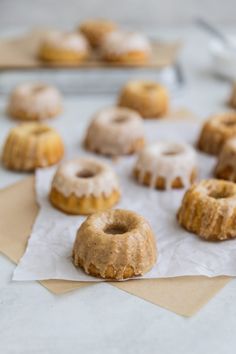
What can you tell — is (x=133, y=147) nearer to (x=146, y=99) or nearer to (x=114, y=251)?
(x=146, y=99)

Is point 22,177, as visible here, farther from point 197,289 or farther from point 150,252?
point 197,289

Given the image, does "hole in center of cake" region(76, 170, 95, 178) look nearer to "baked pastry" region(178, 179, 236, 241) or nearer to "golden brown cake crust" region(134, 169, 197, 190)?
"golden brown cake crust" region(134, 169, 197, 190)

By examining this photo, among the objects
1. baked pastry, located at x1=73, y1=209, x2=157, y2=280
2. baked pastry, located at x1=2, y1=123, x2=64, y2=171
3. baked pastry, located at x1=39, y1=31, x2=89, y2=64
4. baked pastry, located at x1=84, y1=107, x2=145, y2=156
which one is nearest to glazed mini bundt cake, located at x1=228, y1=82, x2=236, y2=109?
baked pastry, located at x1=84, y1=107, x2=145, y2=156

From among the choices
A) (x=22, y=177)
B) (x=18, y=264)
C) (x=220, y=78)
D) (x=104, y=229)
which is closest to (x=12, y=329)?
(x=18, y=264)

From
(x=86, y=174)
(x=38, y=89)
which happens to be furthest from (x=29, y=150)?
(x=38, y=89)

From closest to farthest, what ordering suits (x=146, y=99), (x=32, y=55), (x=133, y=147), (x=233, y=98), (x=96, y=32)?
(x=133, y=147) → (x=146, y=99) → (x=233, y=98) → (x=32, y=55) → (x=96, y=32)

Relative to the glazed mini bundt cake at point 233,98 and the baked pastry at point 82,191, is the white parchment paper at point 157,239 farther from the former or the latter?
the glazed mini bundt cake at point 233,98

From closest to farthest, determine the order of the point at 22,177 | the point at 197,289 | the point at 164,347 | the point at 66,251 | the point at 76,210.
A: the point at 164,347, the point at 197,289, the point at 66,251, the point at 76,210, the point at 22,177
